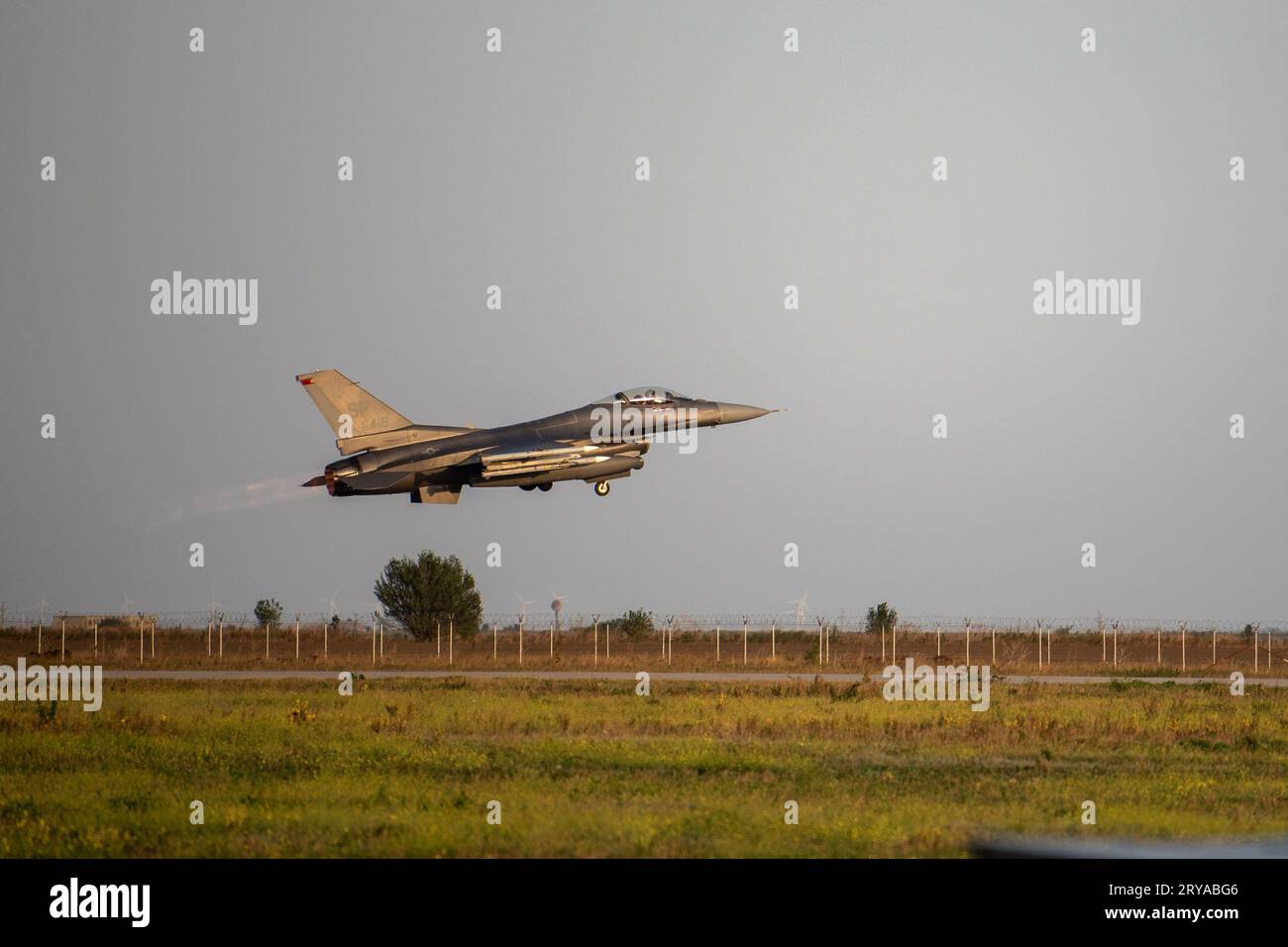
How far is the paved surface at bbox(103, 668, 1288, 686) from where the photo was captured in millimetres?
46309

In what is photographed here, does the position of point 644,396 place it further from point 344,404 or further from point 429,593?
point 429,593

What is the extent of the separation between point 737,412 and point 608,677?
33.1 feet

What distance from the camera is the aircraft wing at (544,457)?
137 feet

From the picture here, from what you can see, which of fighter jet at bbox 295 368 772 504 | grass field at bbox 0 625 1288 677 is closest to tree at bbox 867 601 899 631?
grass field at bbox 0 625 1288 677

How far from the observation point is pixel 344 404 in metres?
42.9

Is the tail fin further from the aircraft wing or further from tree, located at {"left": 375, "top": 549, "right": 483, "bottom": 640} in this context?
tree, located at {"left": 375, "top": 549, "right": 483, "bottom": 640}

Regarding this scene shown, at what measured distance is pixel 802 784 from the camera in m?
22.8

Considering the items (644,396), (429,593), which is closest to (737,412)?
(644,396)

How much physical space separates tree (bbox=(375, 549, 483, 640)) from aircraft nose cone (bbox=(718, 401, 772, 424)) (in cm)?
4521

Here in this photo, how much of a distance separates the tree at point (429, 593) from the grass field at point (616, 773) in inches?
1886

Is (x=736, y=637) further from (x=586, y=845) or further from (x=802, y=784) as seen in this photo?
(x=586, y=845)

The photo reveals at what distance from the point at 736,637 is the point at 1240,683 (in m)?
42.0

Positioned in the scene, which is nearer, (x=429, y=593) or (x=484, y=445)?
(x=484, y=445)

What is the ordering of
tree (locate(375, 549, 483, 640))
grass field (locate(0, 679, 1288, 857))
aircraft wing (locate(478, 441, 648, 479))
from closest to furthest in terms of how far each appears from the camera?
1. grass field (locate(0, 679, 1288, 857))
2. aircraft wing (locate(478, 441, 648, 479))
3. tree (locate(375, 549, 483, 640))
